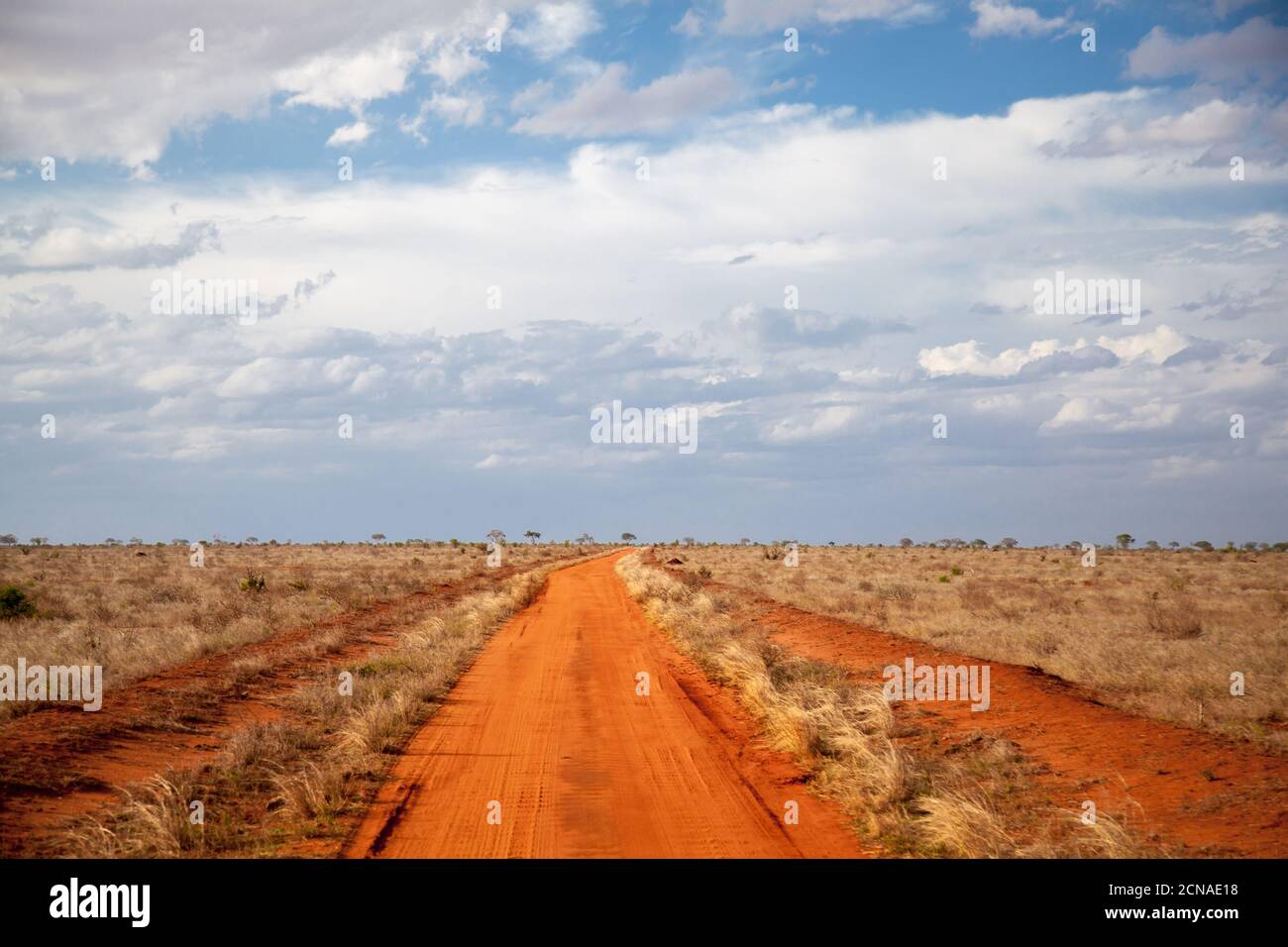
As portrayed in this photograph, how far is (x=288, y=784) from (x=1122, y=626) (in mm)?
20957

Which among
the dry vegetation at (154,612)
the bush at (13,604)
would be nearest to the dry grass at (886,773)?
the dry vegetation at (154,612)

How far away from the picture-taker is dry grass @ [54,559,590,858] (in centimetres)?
766

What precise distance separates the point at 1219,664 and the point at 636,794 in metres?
11.7

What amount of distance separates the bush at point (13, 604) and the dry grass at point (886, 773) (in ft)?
60.9

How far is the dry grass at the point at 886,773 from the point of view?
782 cm

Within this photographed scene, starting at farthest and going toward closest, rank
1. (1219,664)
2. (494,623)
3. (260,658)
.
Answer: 1. (494,623)
2. (260,658)
3. (1219,664)

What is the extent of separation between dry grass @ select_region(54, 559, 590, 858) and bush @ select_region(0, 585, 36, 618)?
44.2 ft

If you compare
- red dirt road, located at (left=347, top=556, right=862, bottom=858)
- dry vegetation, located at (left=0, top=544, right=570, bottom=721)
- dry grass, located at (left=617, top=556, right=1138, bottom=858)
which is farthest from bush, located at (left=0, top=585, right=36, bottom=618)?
dry grass, located at (left=617, top=556, right=1138, bottom=858)

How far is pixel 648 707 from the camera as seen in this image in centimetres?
1440

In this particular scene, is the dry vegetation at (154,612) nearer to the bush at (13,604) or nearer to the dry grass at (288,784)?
the bush at (13,604)

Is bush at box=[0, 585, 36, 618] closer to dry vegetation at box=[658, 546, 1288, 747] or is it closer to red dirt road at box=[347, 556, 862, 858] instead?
red dirt road at box=[347, 556, 862, 858]
